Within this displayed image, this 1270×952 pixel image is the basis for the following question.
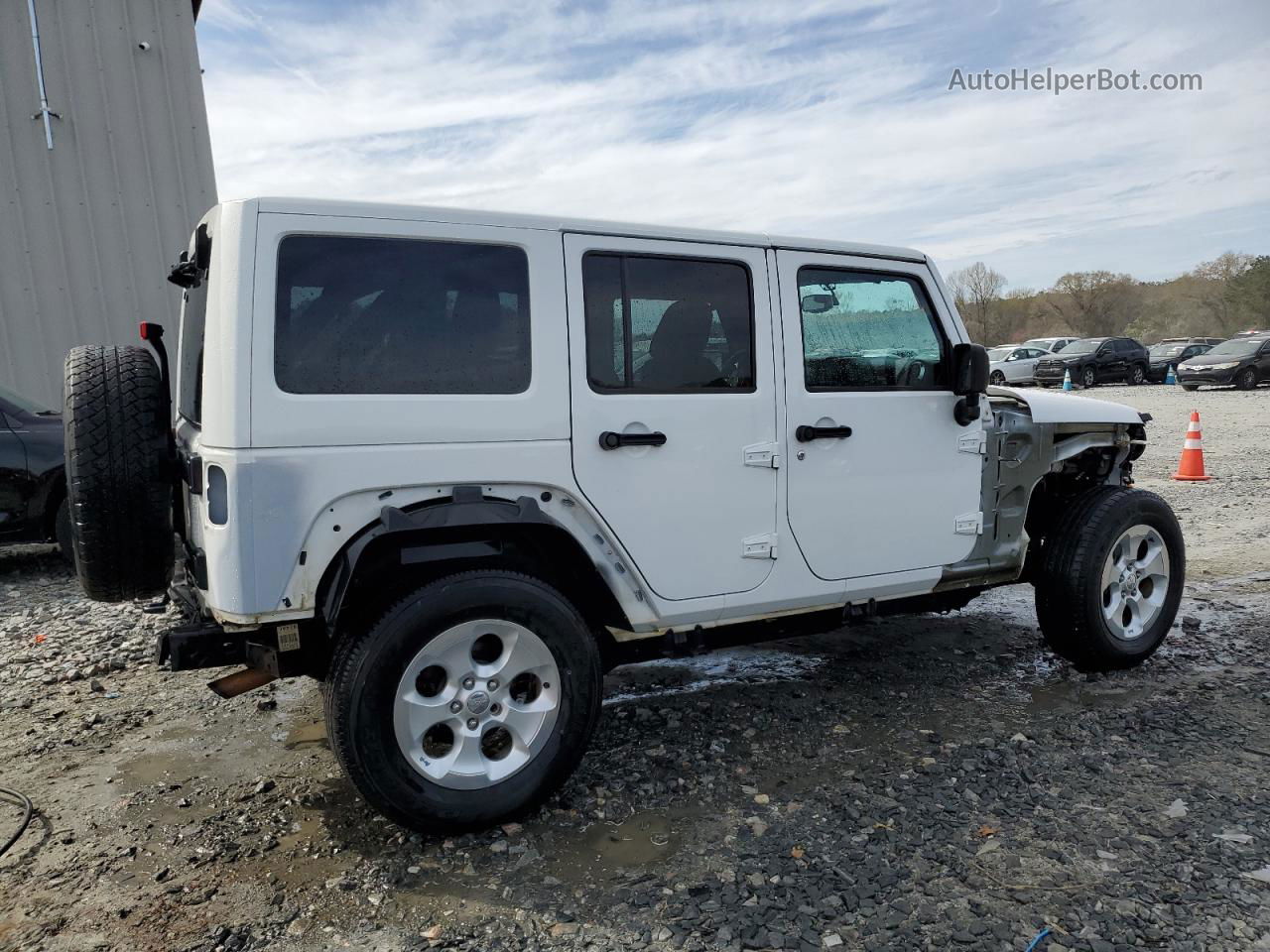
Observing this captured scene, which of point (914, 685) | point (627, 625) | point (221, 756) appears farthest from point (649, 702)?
point (221, 756)

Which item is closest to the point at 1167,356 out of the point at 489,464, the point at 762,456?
the point at 762,456

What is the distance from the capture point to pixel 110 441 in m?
2.94

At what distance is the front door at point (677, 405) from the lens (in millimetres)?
3211

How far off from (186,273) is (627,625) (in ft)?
6.61

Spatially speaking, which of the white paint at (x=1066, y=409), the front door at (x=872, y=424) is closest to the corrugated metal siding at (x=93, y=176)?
the front door at (x=872, y=424)

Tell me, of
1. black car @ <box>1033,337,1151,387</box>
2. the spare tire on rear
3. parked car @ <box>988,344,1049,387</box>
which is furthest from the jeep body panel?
black car @ <box>1033,337,1151,387</box>

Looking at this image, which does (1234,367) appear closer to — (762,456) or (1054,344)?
(1054,344)

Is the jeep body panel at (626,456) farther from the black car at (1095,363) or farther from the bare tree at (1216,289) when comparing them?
the bare tree at (1216,289)

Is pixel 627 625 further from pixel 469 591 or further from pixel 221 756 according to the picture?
pixel 221 756

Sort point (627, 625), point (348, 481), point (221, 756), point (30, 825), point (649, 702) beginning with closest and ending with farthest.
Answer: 1. point (348, 481)
2. point (30, 825)
3. point (627, 625)
4. point (221, 756)
5. point (649, 702)

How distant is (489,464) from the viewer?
3016 millimetres

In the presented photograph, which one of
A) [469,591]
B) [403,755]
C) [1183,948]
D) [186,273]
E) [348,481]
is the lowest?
[1183,948]

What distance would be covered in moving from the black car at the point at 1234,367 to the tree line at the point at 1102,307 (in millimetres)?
38847

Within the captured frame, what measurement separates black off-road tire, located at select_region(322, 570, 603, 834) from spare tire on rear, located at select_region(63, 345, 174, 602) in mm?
783
